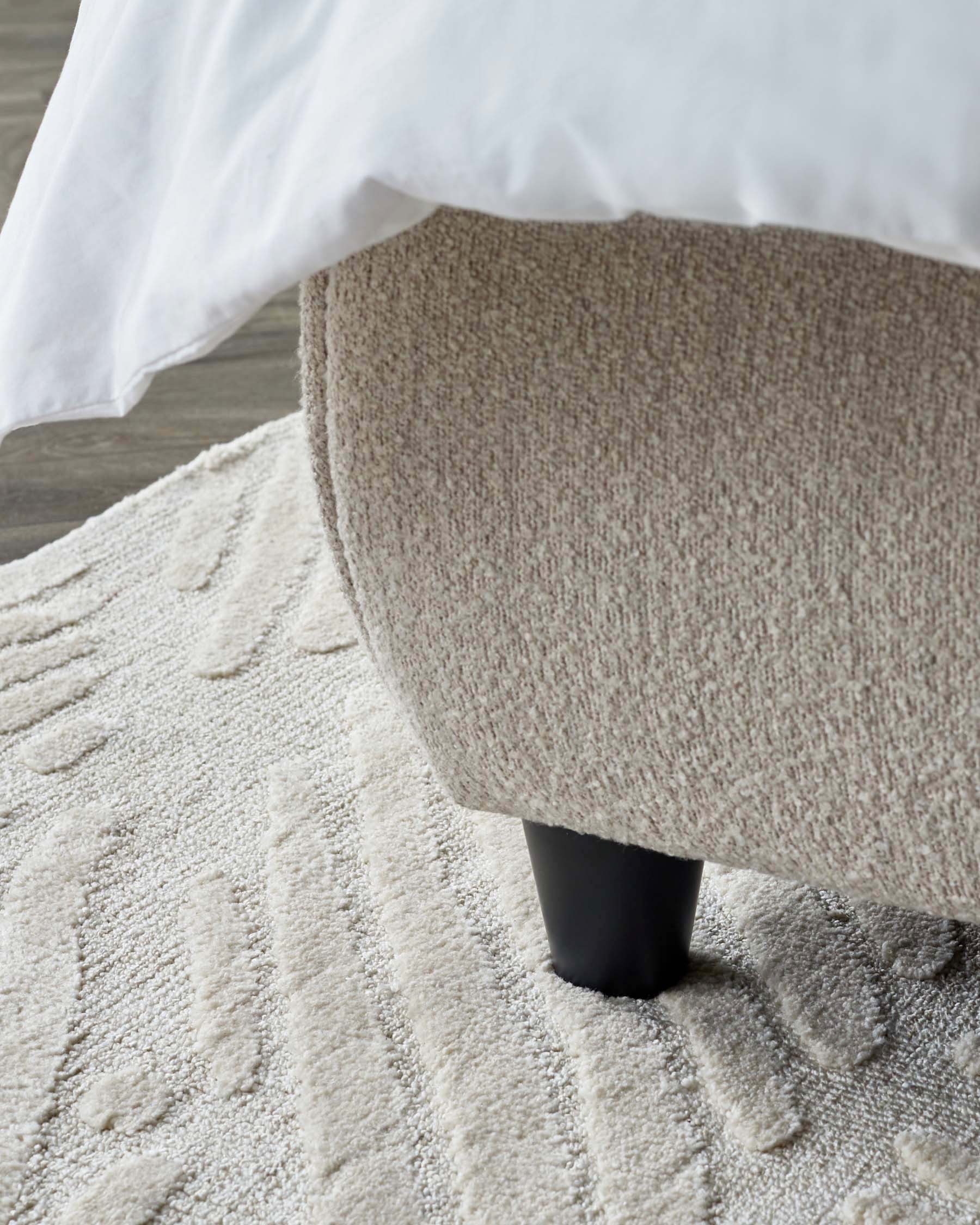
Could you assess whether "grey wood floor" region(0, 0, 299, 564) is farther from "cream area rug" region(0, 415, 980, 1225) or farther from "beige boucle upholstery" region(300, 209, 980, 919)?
"beige boucle upholstery" region(300, 209, 980, 919)

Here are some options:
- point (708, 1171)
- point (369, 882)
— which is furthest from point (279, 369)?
point (708, 1171)

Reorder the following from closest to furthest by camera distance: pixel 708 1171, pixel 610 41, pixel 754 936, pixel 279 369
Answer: pixel 610 41 < pixel 708 1171 < pixel 754 936 < pixel 279 369

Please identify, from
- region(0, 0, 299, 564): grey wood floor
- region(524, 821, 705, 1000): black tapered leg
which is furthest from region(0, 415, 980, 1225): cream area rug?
region(0, 0, 299, 564): grey wood floor

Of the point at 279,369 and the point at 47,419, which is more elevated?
the point at 47,419

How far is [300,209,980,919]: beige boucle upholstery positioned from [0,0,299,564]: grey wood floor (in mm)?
623

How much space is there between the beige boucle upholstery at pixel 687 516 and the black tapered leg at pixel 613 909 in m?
0.08

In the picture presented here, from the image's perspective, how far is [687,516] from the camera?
0.33 metres

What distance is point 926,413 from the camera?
299 millimetres

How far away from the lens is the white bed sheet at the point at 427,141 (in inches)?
9.1

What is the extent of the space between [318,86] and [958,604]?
0.20 meters

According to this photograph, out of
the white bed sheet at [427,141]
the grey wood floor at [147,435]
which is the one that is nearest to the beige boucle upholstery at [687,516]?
the white bed sheet at [427,141]

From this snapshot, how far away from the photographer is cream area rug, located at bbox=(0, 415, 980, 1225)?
1.51 feet

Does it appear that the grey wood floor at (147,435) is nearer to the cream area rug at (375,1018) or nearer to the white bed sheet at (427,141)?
the cream area rug at (375,1018)

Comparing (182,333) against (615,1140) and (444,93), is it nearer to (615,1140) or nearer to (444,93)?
(444,93)
